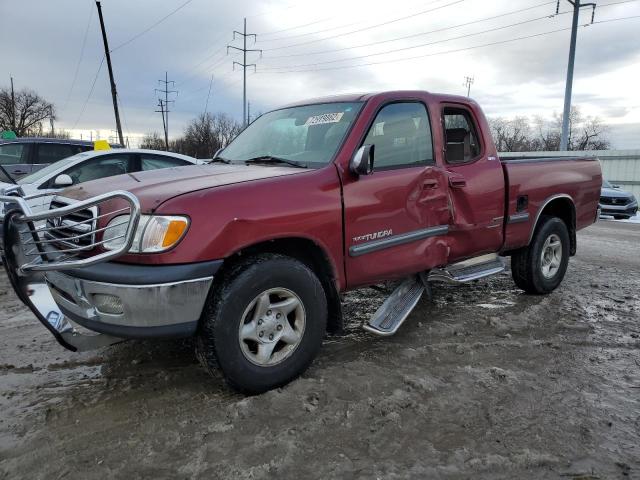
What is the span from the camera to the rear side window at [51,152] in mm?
10172

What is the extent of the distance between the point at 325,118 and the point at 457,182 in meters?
1.24

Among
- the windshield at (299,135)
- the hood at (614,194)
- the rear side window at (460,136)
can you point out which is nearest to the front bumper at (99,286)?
the windshield at (299,135)

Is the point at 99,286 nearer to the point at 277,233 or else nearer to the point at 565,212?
the point at 277,233

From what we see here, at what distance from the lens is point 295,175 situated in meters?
3.21

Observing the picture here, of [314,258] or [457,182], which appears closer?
[314,258]

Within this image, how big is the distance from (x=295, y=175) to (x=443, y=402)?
66.7 inches

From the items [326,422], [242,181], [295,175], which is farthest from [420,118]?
[326,422]

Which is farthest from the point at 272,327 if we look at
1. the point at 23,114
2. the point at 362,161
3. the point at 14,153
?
the point at 23,114

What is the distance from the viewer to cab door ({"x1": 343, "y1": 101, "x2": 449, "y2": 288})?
345 cm

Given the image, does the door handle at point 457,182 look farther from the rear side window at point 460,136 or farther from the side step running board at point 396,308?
the side step running board at point 396,308

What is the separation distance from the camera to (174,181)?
126 inches

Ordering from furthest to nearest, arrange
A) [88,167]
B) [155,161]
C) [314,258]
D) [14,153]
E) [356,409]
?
[14,153] < [155,161] < [88,167] < [314,258] < [356,409]

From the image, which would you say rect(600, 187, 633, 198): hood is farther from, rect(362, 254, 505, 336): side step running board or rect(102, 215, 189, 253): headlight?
rect(102, 215, 189, 253): headlight

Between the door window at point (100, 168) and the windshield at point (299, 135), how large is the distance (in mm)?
3627
